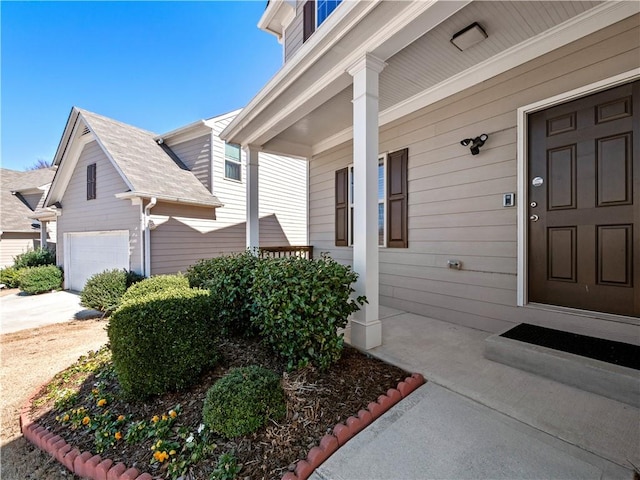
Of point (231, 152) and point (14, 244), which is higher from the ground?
point (231, 152)

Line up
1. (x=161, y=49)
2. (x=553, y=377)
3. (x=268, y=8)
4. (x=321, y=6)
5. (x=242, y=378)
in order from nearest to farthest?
(x=242, y=378), (x=553, y=377), (x=321, y=6), (x=268, y=8), (x=161, y=49)

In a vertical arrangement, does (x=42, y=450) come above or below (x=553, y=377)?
below

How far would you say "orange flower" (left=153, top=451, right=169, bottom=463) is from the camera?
1673 millimetres

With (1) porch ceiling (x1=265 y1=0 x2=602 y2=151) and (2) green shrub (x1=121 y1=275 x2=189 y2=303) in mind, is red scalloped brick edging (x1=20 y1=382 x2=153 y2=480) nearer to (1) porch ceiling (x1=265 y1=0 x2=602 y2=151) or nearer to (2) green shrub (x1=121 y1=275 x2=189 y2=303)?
(2) green shrub (x1=121 y1=275 x2=189 y2=303)

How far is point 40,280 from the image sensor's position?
28.2ft

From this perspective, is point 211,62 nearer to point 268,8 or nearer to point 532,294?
point 268,8

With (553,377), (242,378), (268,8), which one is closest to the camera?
(242,378)

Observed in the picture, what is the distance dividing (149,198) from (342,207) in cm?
464

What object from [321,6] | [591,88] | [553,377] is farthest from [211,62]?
[553,377]

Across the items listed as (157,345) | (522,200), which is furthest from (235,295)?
(522,200)

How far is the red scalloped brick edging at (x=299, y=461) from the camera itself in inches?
62.1

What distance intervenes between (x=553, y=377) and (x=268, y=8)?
7.29 meters

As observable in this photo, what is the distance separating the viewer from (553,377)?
7.14 feet

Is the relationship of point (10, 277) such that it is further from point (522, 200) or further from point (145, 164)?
point (522, 200)
